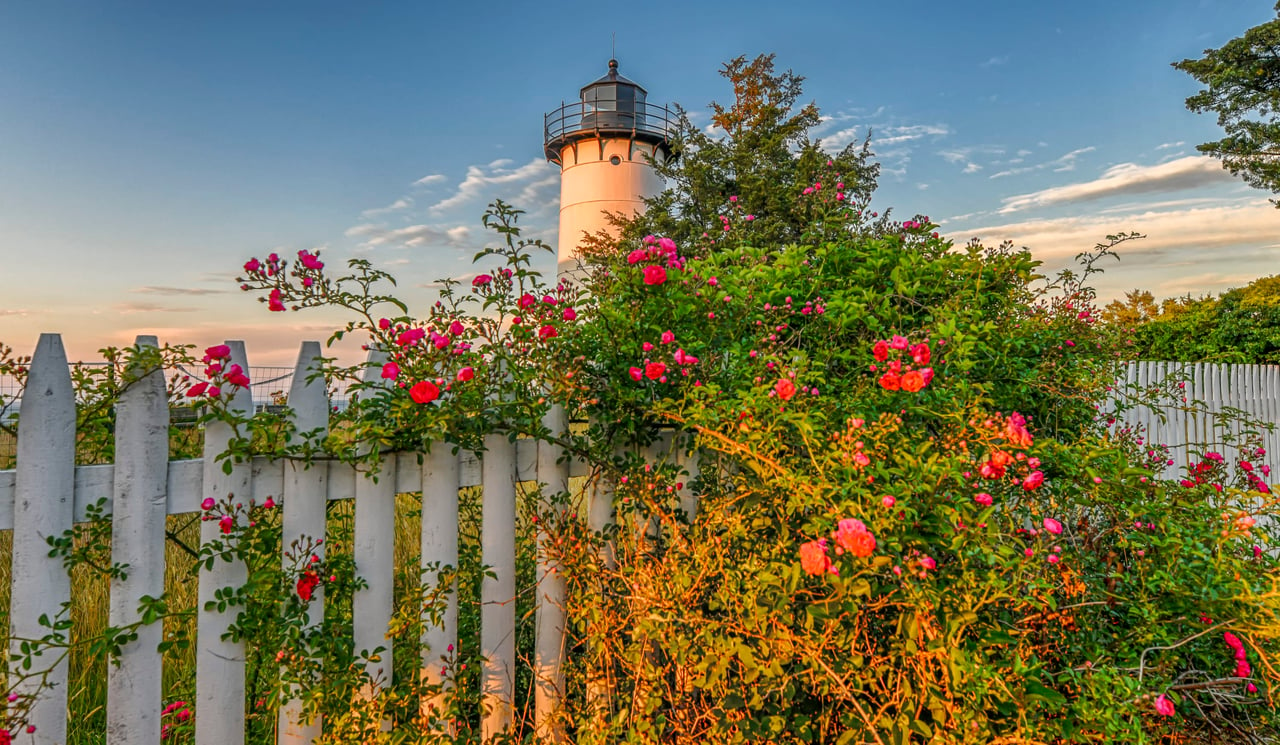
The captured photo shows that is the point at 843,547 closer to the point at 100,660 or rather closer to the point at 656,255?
the point at 656,255

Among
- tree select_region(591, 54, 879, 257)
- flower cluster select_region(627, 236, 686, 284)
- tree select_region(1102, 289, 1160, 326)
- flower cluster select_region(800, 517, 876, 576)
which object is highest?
tree select_region(591, 54, 879, 257)

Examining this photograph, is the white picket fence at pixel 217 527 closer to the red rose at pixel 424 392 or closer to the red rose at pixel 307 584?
the red rose at pixel 307 584

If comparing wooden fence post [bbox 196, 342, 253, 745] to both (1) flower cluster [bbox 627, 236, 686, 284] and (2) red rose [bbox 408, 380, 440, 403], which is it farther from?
(1) flower cluster [bbox 627, 236, 686, 284]

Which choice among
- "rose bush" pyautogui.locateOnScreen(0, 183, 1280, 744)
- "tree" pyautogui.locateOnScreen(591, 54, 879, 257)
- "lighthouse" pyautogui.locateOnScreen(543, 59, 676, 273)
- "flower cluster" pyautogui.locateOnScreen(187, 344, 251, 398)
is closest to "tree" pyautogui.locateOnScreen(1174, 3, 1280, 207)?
"tree" pyautogui.locateOnScreen(591, 54, 879, 257)

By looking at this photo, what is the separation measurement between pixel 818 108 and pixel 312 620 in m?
13.5

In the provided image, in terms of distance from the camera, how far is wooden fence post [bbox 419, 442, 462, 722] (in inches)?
67.8

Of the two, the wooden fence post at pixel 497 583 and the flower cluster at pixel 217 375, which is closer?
the flower cluster at pixel 217 375

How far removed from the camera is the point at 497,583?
71.8 inches

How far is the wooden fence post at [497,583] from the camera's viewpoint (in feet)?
5.89

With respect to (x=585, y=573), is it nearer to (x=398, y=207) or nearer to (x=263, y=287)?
(x=263, y=287)

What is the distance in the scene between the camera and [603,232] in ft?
46.8

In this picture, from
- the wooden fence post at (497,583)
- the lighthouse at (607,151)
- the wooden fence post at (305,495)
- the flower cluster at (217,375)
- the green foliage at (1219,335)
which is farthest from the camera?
the lighthouse at (607,151)

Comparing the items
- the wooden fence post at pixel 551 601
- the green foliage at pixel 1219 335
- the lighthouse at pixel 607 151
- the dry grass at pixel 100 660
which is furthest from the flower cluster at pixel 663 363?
the lighthouse at pixel 607 151

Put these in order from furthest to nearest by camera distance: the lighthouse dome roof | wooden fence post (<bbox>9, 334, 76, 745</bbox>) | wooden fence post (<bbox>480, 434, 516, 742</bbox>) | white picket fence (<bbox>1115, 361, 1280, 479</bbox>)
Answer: the lighthouse dome roof, white picket fence (<bbox>1115, 361, 1280, 479</bbox>), wooden fence post (<bbox>480, 434, 516, 742</bbox>), wooden fence post (<bbox>9, 334, 76, 745</bbox>)
